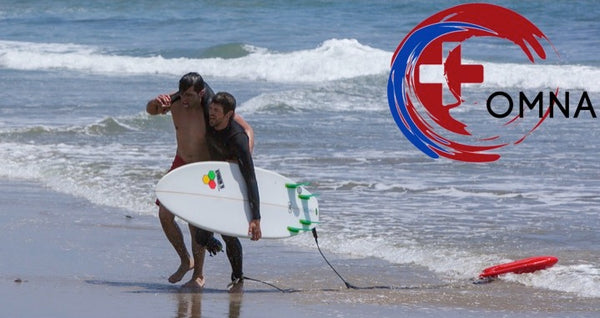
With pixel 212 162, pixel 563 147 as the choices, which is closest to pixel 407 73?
pixel 563 147

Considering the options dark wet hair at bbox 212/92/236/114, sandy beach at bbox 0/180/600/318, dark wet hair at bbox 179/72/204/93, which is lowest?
sandy beach at bbox 0/180/600/318

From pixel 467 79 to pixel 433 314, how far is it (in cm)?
1729

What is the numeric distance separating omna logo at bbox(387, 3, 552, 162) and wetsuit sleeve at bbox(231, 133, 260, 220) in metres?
6.18

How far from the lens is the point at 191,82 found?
20.5 ft

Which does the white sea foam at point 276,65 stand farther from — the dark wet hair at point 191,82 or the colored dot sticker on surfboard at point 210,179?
the dark wet hair at point 191,82

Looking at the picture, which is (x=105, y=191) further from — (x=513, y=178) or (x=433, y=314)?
(x=433, y=314)

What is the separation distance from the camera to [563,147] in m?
12.9

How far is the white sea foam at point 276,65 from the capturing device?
2303 cm

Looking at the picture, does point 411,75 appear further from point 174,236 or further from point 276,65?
point 174,236

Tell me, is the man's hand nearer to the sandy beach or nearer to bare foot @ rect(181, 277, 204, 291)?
the sandy beach

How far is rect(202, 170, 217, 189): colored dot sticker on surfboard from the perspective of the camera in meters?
6.44

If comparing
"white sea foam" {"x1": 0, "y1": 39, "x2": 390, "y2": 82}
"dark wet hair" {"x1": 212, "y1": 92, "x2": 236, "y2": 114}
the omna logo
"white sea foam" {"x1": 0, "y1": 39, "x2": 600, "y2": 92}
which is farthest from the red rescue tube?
"white sea foam" {"x1": 0, "y1": 39, "x2": 390, "y2": 82}

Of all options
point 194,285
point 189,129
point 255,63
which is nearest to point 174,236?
point 194,285

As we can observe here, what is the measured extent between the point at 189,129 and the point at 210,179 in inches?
12.2
